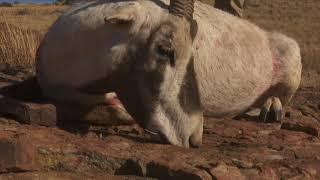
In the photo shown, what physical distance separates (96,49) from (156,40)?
495mm

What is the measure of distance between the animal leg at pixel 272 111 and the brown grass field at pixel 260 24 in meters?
2.13

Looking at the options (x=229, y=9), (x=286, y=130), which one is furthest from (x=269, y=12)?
(x=286, y=130)

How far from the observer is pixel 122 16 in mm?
5145

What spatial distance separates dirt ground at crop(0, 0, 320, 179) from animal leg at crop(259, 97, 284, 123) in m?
0.53

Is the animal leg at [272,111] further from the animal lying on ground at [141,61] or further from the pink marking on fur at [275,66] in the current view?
the animal lying on ground at [141,61]

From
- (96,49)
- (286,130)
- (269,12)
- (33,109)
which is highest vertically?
(96,49)

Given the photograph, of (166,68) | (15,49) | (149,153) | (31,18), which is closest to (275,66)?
Answer: (166,68)

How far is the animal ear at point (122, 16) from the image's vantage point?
5078 millimetres

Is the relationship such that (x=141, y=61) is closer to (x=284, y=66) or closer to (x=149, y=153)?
(x=149, y=153)

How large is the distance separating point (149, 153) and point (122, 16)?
113 cm

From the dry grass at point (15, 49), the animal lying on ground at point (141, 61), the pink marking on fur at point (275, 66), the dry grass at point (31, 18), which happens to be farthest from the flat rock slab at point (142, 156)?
the dry grass at point (31, 18)

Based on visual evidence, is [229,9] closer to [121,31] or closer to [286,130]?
[286,130]

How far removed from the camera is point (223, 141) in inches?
218

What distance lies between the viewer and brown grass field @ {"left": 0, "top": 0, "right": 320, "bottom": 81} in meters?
9.28
